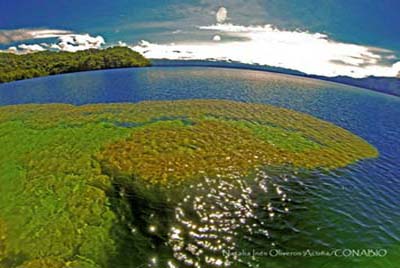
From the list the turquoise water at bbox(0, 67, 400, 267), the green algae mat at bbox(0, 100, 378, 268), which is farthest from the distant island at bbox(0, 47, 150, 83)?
the turquoise water at bbox(0, 67, 400, 267)

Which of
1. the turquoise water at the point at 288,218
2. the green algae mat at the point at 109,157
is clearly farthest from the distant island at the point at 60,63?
the turquoise water at the point at 288,218

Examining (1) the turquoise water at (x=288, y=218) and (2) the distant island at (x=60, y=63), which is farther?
(2) the distant island at (x=60, y=63)

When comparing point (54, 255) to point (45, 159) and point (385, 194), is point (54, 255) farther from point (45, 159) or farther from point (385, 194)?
point (385, 194)

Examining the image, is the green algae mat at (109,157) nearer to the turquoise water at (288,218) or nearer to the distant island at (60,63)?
the turquoise water at (288,218)

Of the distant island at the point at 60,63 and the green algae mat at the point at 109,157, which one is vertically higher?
the green algae mat at the point at 109,157

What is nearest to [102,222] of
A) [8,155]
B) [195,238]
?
[195,238]

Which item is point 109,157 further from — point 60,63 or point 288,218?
point 60,63
